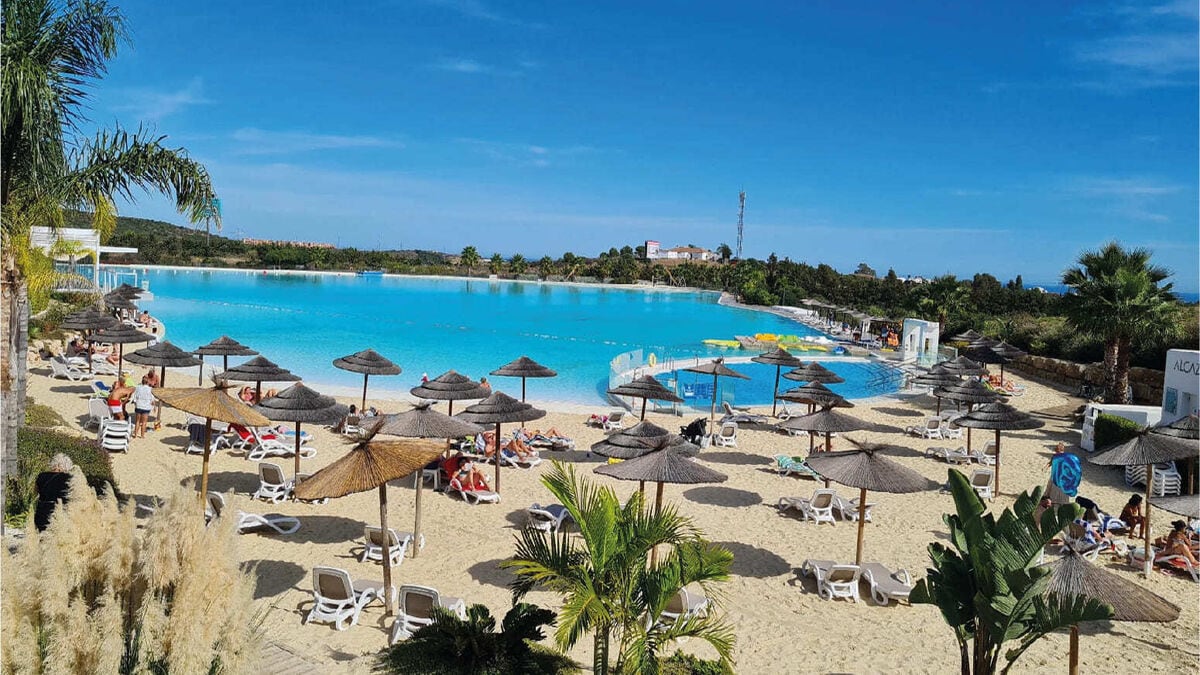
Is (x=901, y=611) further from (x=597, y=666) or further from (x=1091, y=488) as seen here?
(x=1091, y=488)

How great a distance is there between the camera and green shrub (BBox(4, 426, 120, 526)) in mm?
8938

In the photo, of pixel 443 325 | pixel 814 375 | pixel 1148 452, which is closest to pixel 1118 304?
pixel 814 375

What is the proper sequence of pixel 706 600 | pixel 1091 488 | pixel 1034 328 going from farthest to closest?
1. pixel 1034 328
2. pixel 1091 488
3. pixel 706 600

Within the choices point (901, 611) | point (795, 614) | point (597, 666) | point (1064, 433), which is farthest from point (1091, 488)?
point (597, 666)

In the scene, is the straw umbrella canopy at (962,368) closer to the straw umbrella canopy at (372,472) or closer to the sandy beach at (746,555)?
the sandy beach at (746,555)

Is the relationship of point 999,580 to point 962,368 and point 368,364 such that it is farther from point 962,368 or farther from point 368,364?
point 962,368

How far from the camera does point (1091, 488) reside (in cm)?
1402

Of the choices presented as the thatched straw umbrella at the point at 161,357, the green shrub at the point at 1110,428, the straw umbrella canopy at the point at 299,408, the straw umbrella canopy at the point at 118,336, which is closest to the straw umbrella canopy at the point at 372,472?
the straw umbrella canopy at the point at 299,408

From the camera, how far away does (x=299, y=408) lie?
38.8 ft

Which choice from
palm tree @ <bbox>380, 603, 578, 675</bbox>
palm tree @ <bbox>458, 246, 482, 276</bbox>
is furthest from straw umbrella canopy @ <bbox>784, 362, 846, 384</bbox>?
palm tree @ <bbox>458, 246, 482, 276</bbox>

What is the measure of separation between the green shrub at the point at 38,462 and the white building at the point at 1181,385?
19107 millimetres

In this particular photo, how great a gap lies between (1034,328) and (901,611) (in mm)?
29005

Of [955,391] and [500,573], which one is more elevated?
[955,391]

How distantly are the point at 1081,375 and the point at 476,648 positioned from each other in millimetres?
26706
